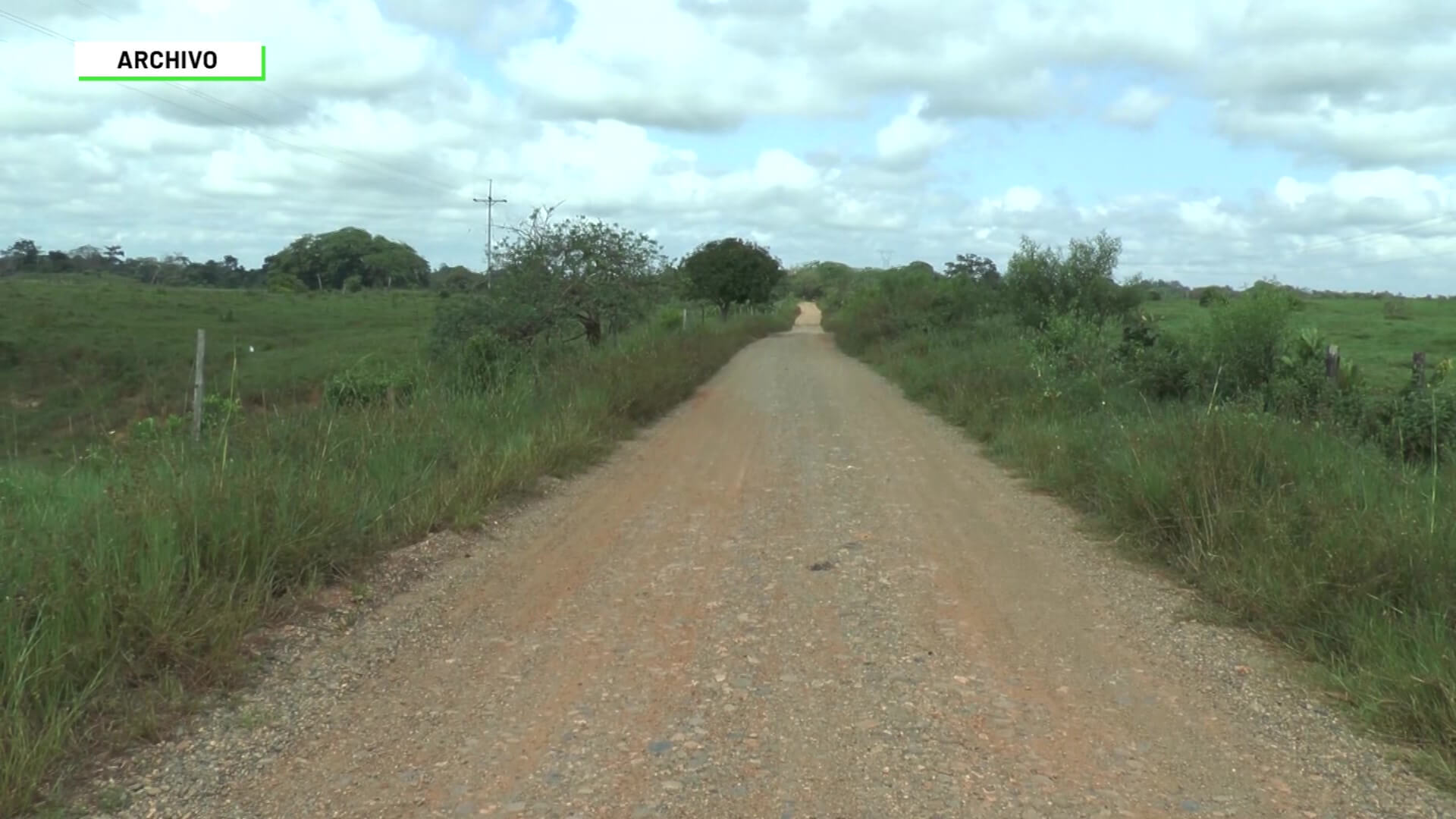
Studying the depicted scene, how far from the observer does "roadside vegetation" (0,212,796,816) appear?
4098mm

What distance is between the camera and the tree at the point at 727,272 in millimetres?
52438

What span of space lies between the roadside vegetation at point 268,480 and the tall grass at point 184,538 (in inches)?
0.5

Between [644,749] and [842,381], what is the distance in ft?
61.3

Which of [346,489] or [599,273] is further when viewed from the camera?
[599,273]

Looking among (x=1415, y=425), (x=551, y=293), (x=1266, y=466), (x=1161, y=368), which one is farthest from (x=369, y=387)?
(x=1415, y=425)

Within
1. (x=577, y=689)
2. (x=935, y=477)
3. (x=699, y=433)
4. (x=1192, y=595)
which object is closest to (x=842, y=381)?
(x=699, y=433)

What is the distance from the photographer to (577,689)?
15.2ft

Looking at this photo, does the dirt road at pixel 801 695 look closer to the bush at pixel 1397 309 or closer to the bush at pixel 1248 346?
the bush at pixel 1248 346

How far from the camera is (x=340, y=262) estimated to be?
62.1 metres

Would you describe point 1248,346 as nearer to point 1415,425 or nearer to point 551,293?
point 1415,425

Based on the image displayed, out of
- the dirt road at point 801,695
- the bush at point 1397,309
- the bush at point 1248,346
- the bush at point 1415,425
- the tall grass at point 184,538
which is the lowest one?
the dirt road at point 801,695

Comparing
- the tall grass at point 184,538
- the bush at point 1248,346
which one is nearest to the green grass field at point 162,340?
the tall grass at point 184,538

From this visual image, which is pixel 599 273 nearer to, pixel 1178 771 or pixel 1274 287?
pixel 1274 287

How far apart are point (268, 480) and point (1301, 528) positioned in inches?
231
